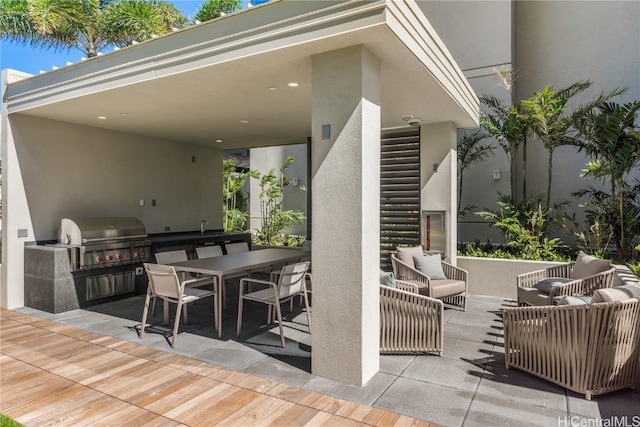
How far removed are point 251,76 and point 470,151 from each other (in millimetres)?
5959

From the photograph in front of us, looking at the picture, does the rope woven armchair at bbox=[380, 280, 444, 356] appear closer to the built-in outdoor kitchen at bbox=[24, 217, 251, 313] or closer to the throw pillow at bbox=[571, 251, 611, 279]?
the throw pillow at bbox=[571, 251, 611, 279]

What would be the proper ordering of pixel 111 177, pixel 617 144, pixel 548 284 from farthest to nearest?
1. pixel 111 177
2. pixel 617 144
3. pixel 548 284

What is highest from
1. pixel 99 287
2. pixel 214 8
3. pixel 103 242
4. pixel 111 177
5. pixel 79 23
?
pixel 214 8

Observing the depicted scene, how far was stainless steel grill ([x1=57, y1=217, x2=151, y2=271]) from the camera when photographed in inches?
241

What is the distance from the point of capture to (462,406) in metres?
3.13

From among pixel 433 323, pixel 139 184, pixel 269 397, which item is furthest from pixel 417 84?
pixel 139 184

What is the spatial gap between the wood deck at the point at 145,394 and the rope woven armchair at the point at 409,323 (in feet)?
3.70

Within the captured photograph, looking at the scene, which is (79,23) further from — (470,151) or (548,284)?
(548,284)

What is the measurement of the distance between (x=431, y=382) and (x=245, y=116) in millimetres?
4745

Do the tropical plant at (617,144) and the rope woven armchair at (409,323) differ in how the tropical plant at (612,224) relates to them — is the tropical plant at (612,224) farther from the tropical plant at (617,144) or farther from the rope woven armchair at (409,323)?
the rope woven armchair at (409,323)

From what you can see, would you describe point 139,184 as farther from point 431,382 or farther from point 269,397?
point 431,382

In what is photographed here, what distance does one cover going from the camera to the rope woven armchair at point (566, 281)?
4695mm

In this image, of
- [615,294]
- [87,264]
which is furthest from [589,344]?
[87,264]

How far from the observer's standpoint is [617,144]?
6297 millimetres
